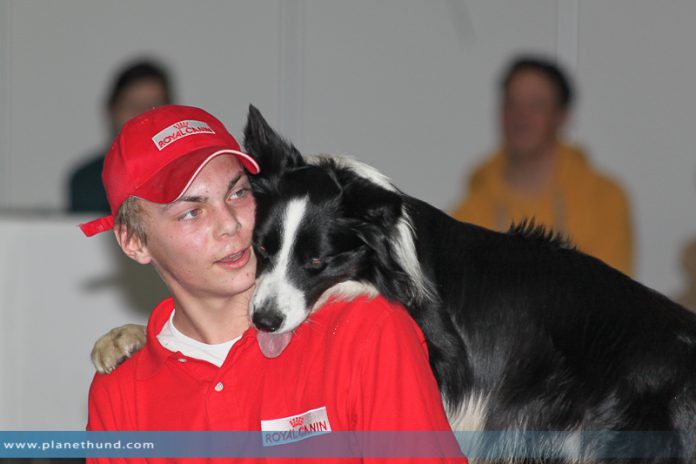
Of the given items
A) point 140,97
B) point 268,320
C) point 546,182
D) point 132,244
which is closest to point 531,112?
point 546,182

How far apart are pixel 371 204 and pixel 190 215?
1.77 feet

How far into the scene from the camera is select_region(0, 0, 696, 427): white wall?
16.4 feet

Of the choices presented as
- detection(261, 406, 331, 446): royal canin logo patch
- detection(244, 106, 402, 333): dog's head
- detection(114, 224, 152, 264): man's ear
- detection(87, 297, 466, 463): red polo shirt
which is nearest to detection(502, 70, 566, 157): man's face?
detection(244, 106, 402, 333): dog's head

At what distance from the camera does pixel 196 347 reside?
2.09 m

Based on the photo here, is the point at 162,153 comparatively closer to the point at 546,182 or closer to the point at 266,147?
the point at 266,147

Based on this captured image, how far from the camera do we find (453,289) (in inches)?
95.2

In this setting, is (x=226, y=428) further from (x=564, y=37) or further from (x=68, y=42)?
(x=68, y=42)

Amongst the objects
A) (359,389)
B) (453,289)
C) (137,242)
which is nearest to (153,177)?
(137,242)

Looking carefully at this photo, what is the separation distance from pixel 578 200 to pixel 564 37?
1729 millimetres

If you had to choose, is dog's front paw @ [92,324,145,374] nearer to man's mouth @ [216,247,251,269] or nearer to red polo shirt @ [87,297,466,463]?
red polo shirt @ [87,297,466,463]

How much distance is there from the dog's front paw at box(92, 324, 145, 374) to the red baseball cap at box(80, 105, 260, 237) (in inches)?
17.7

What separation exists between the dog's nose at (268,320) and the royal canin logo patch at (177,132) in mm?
414

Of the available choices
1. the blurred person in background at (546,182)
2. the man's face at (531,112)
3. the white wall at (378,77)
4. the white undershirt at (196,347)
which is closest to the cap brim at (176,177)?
the white undershirt at (196,347)

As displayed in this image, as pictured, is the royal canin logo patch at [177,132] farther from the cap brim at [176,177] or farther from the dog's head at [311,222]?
the dog's head at [311,222]
